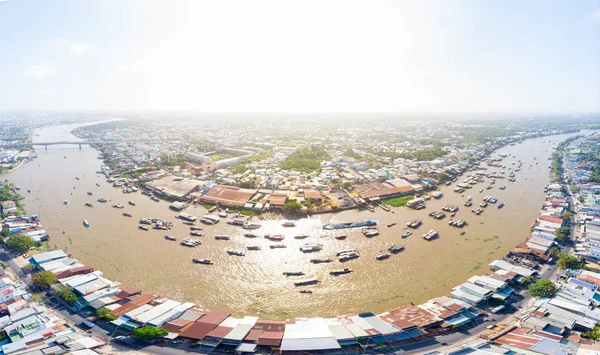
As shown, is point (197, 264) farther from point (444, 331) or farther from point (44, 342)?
point (444, 331)

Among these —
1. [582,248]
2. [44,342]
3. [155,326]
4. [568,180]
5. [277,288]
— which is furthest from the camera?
[568,180]

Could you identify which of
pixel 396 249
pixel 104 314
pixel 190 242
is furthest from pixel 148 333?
pixel 396 249

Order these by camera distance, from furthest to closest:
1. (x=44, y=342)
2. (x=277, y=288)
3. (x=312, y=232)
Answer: (x=312, y=232)
(x=277, y=288)
(x=44, y=342)

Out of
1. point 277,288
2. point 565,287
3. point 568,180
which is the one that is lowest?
point 277,288

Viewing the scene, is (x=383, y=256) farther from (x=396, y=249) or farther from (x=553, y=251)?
(x=553, y=251)

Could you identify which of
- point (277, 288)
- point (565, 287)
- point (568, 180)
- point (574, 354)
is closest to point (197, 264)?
point (277, 288)

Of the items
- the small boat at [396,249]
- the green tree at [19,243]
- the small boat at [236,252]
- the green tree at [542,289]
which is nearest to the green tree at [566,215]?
the green tree at [542,289]
